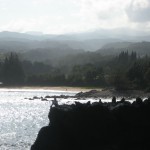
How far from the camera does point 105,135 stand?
38.2 meters

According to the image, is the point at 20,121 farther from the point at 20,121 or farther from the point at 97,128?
the point at 97,128

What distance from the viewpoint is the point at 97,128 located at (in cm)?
3828

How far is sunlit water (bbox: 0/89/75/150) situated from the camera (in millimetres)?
69044

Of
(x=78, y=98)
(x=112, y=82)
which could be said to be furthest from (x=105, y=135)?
(x=112, y=82)

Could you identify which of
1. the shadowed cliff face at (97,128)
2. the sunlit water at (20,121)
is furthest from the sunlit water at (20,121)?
the shadowed cliff face at (97,128)

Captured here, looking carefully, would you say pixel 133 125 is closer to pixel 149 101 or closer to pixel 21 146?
pixel 149 101

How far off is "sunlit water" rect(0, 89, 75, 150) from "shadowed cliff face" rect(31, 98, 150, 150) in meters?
23.4

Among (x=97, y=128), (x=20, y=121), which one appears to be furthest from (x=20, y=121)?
(x=97, y=128)

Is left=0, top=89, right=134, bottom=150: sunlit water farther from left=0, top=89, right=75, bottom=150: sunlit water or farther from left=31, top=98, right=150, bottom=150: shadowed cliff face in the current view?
left=31, top=98, right=150, bottom=150: shadowed cliff face

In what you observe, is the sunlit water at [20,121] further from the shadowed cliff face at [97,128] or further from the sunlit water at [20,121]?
the shadowed cliff face at [97,128]

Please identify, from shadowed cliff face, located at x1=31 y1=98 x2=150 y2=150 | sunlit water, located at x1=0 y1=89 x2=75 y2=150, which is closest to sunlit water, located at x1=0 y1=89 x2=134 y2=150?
sunlit water, located at x1=0 y1=89 x2=75 y2=150

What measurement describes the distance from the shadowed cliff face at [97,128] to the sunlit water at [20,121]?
23.4m

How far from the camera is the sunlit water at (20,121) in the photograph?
69044mm

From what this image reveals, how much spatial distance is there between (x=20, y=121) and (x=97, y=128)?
2645 inches
